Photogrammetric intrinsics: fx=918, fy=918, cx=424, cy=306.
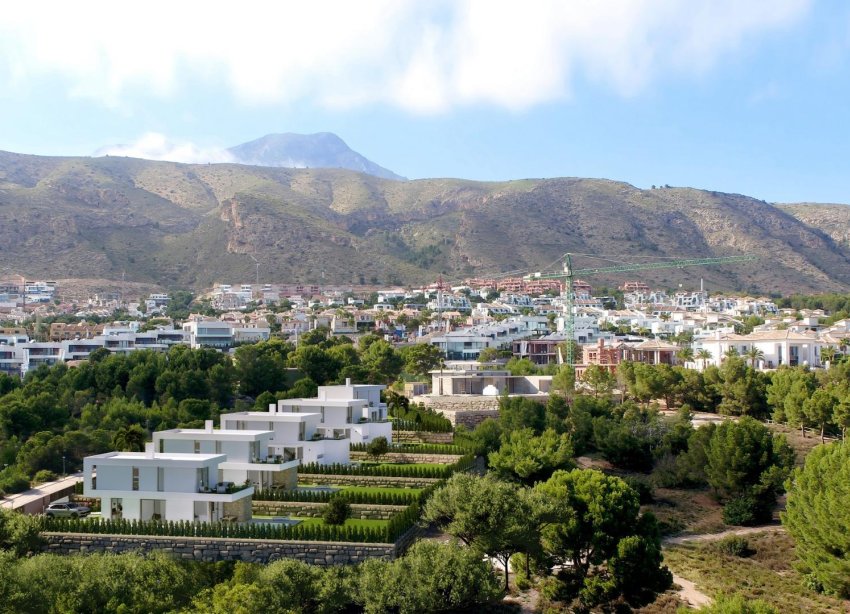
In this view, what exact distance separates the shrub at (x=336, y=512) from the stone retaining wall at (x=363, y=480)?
485cm

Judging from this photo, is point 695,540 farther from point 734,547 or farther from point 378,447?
point 378,447

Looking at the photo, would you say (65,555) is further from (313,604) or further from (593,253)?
(593,253)

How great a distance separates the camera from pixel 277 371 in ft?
170

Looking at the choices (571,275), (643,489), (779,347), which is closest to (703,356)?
(779,347)

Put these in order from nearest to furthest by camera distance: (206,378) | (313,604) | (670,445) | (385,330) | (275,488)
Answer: (313,604)
(275,488)
(670,445)
(206,378)
(385,330)

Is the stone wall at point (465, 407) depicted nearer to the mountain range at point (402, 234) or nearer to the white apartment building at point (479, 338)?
the white apartment building at point (479, 338)

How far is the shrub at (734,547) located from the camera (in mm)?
29000

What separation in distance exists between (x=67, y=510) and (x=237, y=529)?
7111 millimetres

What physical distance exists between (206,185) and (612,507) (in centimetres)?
18047

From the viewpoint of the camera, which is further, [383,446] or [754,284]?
[754,284]

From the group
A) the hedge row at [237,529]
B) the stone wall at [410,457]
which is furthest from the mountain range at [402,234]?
the hedge row at [237,529]

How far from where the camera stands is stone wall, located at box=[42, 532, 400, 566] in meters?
23.1

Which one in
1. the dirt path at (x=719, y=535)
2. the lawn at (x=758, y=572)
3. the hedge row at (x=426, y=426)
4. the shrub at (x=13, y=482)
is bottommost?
the lawn at (x=758, y=572)

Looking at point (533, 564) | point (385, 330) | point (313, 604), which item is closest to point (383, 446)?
point (533, 564)
